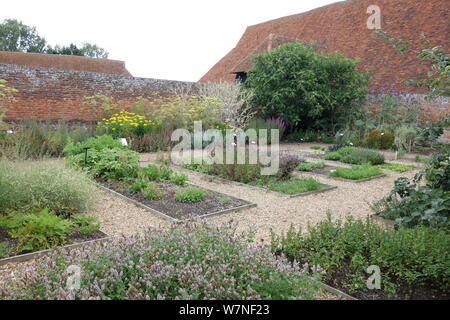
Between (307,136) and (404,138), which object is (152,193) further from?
(307,136)

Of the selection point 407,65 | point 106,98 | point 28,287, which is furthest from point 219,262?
point 407,65

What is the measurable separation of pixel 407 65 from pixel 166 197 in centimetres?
1440

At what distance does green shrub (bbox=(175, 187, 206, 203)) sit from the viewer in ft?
19.8

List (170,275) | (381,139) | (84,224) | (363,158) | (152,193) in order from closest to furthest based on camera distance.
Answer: (170,275) → (84,224) → (152,193) → (363,158) → (381,139)

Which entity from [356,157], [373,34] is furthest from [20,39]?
[356,157]

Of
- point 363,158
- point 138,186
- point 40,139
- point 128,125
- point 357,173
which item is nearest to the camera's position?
point 138,186

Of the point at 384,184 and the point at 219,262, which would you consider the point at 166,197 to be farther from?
the point at 384,184

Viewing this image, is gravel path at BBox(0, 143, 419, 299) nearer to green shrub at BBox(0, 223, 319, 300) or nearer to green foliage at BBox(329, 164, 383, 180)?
green foliage at BBox(329, 164, 383, 180)

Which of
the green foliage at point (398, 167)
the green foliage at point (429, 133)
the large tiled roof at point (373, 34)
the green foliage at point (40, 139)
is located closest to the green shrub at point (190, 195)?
the green foliage at point (429, 133)

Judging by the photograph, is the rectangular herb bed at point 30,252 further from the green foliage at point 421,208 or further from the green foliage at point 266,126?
the green foliage at point 266,126

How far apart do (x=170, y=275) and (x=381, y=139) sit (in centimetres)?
1224

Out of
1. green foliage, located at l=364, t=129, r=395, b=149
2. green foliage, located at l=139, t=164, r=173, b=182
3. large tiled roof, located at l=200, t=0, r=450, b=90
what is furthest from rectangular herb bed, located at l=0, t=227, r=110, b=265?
large tiled roof, located at l=200, t=0, r=450, b=90

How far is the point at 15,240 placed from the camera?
4.11m

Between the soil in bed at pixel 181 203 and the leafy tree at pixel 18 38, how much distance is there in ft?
148
